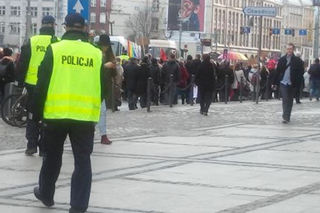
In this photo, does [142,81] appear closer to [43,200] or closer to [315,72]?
[315,72]

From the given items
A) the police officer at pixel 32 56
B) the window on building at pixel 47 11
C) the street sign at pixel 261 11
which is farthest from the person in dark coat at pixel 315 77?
the window on building at pixel 47 11

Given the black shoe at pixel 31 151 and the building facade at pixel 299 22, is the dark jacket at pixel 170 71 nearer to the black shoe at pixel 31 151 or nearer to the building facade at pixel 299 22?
the black shoe at pixel 31 151

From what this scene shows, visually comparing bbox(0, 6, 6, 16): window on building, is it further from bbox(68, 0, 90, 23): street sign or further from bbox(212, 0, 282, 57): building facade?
bbox(68, 0, 90, 23): street sign

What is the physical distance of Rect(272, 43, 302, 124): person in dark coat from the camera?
2308 cm

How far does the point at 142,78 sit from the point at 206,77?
480 cm

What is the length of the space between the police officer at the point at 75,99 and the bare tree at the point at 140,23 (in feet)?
332

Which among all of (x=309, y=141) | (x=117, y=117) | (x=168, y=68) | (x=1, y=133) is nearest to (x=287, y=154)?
(x=309, y=141)

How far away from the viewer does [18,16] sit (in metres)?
109

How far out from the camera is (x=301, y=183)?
487 inches

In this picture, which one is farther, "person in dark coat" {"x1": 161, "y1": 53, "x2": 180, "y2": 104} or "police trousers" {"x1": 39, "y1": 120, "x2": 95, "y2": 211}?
"person in dark coat" {"x1": 161, "y1": 53, "x2": 180, "y2": 104}

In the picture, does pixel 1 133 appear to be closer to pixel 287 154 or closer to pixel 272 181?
pixel 287 154

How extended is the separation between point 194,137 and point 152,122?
171 inches

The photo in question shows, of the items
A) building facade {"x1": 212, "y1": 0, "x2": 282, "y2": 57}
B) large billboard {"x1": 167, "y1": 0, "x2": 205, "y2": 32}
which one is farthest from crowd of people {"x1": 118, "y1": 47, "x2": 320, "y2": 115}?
building facade {"x1": 212, "y1": 0, "x2": 282, "y2": 57}

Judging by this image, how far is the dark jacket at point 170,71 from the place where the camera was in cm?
3228
